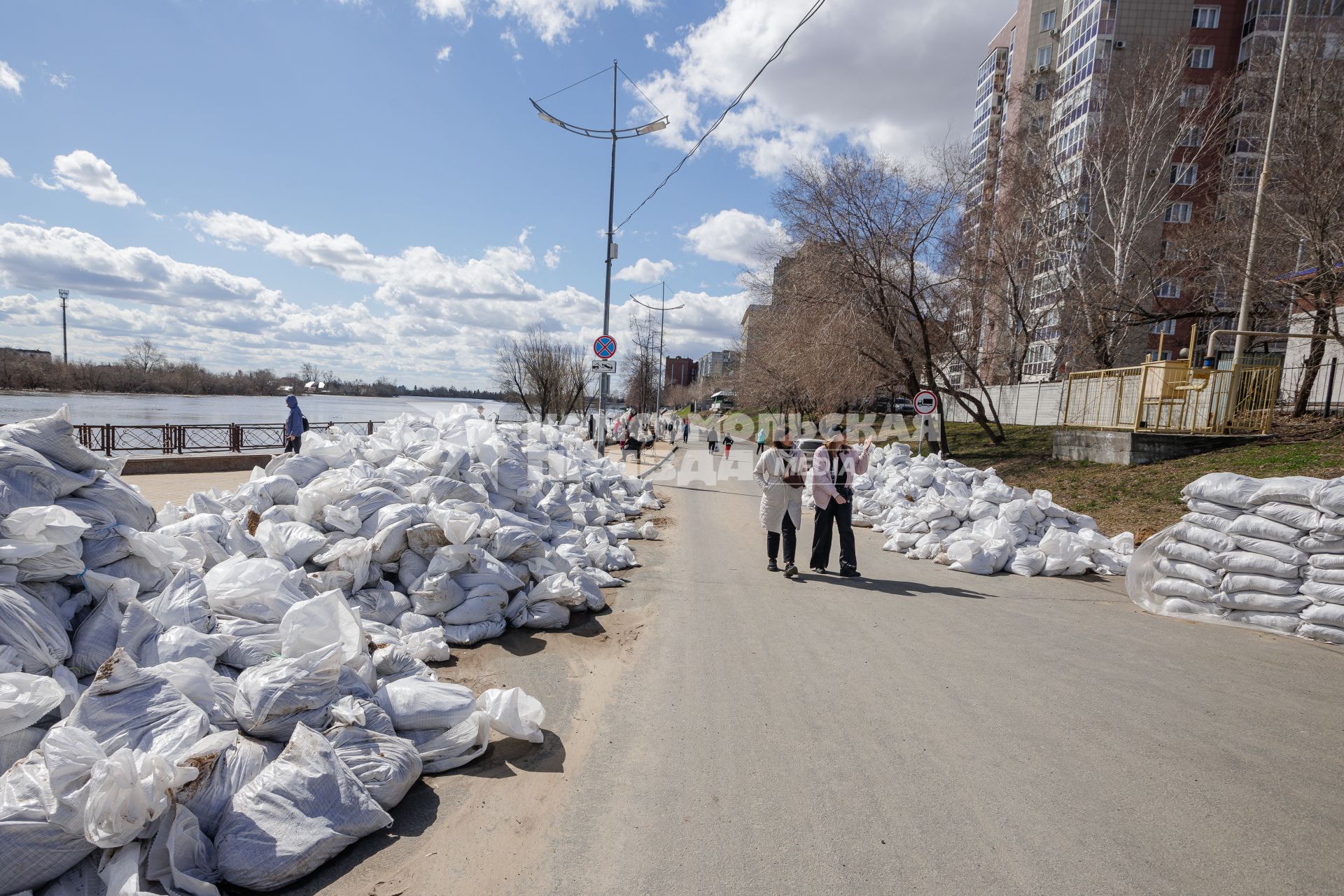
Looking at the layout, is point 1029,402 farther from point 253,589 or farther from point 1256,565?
point 253,589

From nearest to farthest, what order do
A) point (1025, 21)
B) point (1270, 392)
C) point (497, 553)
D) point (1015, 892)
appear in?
1. point (1015, 892)
2. point (497, 553)
3. point (1270, 392)
4. point (1025, 21)

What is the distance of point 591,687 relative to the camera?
159 inches

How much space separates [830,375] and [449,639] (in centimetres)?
1621

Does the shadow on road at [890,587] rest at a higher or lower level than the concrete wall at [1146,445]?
lower

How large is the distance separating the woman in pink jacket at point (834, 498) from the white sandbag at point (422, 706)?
4698mm

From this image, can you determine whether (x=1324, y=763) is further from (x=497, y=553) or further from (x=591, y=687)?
(x=497, y=553)

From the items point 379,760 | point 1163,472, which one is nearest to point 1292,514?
point 1163,472

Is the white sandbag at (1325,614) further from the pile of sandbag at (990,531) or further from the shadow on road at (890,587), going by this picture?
the shadow on road at (890,587)

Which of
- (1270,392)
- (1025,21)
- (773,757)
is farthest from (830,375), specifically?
(1025,21)

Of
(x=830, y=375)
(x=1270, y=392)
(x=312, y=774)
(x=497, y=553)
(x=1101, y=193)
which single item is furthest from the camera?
(x=1101, y=193)

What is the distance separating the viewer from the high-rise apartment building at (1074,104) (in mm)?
20906

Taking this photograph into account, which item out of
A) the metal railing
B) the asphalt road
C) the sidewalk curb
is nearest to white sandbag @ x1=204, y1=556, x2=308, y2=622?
the asphalt road

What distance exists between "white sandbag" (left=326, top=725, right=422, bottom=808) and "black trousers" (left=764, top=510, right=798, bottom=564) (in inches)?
190

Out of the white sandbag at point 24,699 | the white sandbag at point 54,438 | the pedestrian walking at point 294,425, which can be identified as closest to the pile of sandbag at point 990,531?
the white sandbag at point 24,699
